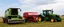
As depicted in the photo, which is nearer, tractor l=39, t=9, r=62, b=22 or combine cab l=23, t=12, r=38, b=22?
combine cab l=23, t=12, r=38, b=22

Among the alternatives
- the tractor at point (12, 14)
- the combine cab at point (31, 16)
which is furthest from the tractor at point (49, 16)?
the tractor at point (12, 14)

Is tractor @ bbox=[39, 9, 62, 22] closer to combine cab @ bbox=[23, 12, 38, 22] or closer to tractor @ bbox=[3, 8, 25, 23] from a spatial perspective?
combine cab @ bbox=[23, 12, 38, 22]

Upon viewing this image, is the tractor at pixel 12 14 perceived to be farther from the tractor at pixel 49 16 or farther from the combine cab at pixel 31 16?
the tractor at pixel 49 16

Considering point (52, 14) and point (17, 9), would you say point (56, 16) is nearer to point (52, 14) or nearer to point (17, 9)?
point (52, 14)

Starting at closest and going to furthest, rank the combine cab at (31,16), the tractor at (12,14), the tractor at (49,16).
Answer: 1. the tractor at (12,14)
2. the combine cab at (31,16)
3. the tractor at (49,16)

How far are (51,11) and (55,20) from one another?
192 cm

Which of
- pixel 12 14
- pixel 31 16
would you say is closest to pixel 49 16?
pixel 31 16

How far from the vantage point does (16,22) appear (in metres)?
20.5

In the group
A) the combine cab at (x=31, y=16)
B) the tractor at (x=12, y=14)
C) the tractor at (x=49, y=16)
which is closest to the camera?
the tractor at (x=12, y=14)

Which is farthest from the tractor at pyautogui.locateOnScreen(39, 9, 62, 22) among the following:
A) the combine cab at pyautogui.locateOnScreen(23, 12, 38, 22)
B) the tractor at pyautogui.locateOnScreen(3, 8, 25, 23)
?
the tractor at pyautogui.locateOnScreen(3, 8, 25, 23)

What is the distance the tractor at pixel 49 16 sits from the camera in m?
25.0

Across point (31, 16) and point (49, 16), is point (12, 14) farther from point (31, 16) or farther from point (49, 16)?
point (49, 16)

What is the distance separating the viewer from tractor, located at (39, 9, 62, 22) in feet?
82.0

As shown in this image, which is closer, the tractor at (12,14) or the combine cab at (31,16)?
the tractor at (12,14)
